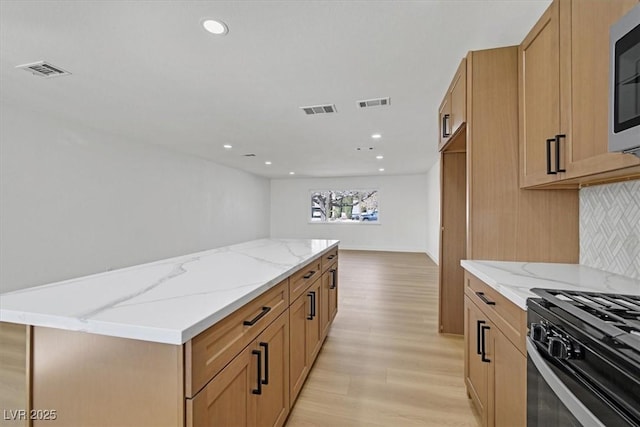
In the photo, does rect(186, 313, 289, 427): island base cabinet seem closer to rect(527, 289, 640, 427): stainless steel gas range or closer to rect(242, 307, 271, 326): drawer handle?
rect(242, 307, 271, 326): drawer handle

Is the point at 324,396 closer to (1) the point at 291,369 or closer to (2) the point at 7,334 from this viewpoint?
(1) the point at 291,369

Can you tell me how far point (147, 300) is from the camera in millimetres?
994

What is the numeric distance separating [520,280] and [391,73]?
6.07ft

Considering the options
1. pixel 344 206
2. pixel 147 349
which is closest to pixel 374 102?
pixel 147 349

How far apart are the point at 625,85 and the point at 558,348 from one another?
0.83 m

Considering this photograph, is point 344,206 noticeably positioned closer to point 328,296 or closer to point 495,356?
point 328,296

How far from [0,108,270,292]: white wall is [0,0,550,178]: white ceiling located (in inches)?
15.7

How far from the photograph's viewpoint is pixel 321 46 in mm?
1981

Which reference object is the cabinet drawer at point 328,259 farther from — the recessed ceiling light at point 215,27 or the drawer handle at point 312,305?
the recessed ceiling light at point 215,27

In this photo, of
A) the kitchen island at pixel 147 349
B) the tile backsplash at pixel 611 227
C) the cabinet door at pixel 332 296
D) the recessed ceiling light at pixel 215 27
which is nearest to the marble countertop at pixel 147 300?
the kitchen island at pixel 147 349

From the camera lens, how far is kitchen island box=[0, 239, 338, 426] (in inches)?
31.1

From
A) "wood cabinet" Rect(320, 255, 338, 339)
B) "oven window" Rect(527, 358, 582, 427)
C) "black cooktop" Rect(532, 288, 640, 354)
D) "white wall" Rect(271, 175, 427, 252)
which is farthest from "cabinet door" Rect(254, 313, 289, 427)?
"white wall" Rect(271, 175, 427, 252)

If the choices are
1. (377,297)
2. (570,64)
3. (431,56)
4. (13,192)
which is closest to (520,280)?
(570,64)

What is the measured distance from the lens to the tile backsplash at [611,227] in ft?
4.39
